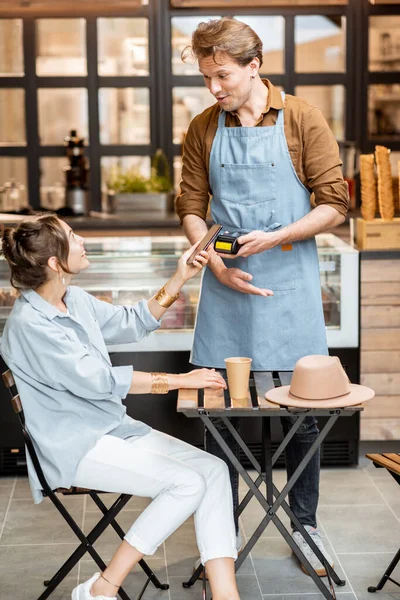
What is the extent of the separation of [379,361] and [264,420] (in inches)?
51.5

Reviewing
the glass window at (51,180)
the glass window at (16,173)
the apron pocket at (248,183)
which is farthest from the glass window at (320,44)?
the apron pocket at (248,183)

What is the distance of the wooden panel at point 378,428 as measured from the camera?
13.8 feet

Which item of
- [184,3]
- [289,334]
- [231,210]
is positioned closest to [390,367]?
[289,334]

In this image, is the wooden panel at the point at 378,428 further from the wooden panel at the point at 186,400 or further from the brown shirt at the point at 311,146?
the wooden panel at the point at 186,400

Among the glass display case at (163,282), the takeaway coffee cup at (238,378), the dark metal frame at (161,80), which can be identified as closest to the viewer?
the takeaway coffee cup at (238,378)

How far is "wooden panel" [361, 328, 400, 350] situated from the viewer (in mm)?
4152

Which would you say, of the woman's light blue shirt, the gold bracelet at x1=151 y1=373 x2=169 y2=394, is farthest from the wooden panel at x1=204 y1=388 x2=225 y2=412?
the woman's light blue shirt

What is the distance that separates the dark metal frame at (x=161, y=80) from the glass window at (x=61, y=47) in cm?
5

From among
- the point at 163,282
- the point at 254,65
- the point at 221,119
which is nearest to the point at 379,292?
the point at 163,282

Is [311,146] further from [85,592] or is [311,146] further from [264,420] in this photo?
[85,592]

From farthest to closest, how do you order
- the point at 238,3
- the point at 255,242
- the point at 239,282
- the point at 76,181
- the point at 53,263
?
1. the point at 76,181
2. the point at 238,3
3. the point at 239,282
4. the point at 255,242
5. the point at 53,263

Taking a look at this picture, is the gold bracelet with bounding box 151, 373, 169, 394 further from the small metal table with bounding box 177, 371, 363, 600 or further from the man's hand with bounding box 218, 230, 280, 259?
the man's hand with bounding box 218, 230, 280, 259

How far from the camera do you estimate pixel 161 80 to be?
258 inches

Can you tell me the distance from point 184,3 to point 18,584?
4244mm
